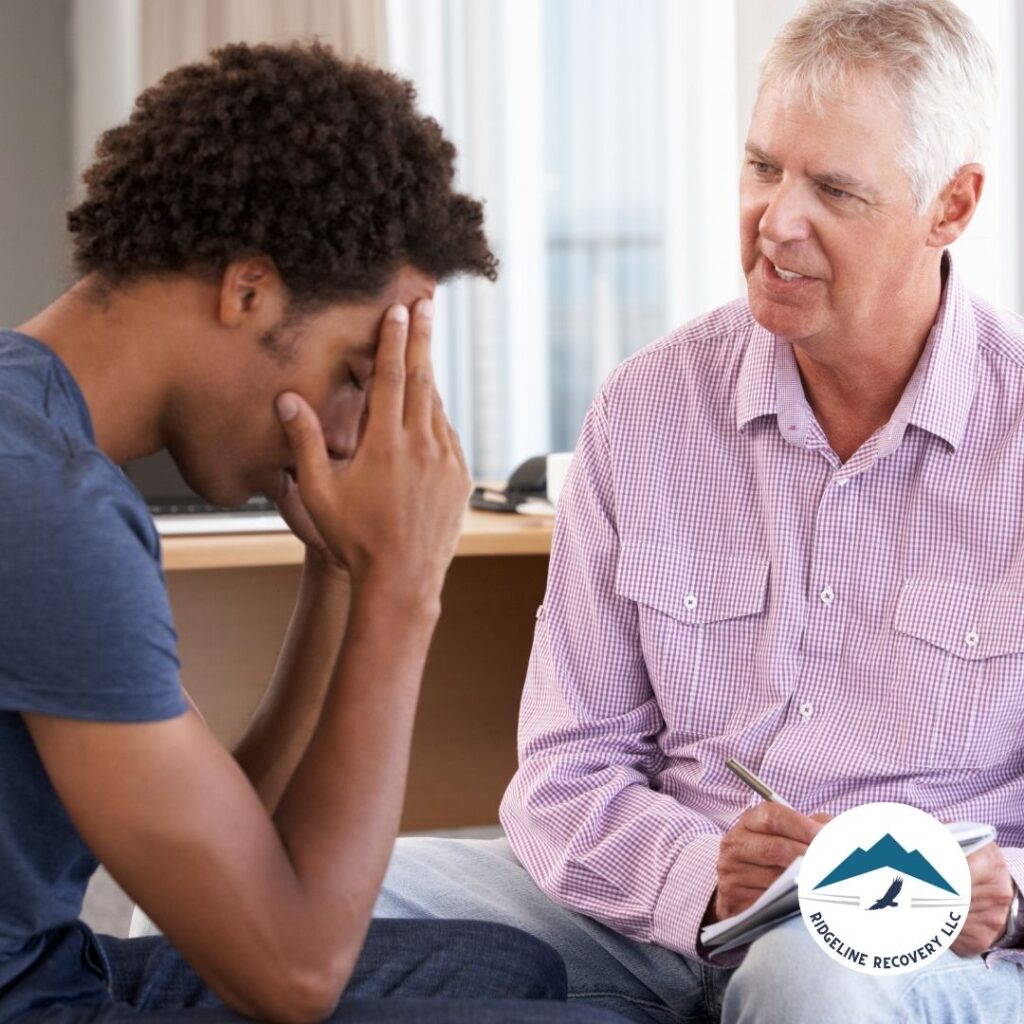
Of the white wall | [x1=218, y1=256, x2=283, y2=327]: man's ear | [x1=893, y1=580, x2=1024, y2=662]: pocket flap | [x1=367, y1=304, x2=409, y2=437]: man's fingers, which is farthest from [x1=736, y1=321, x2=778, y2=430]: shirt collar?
the white wall

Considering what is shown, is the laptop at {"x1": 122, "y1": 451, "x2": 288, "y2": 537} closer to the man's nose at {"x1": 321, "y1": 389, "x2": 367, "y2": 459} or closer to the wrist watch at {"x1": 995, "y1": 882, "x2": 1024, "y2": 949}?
the man's nose at {"x1": 321, "y1": 389, "x2": 367, "y2": 459}

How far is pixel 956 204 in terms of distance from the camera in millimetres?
1502

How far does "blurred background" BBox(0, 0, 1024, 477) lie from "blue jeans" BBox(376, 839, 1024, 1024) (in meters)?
2.73

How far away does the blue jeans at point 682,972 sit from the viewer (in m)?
1.16

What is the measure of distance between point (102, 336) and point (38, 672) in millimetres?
249

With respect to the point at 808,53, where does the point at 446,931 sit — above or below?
below

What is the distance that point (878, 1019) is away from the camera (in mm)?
1146

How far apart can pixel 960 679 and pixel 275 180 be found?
762 millimetres

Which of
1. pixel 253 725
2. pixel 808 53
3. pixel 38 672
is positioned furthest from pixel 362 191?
pixel 808 53

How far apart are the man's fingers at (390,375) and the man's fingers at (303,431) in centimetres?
5

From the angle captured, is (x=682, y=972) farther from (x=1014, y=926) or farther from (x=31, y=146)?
(x=31, y=146)

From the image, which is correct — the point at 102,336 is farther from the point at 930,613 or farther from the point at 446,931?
the point at 930,613

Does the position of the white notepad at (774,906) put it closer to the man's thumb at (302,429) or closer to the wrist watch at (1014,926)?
the wrist watch at (1014,926)

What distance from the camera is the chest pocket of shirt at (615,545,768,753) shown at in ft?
4.77
